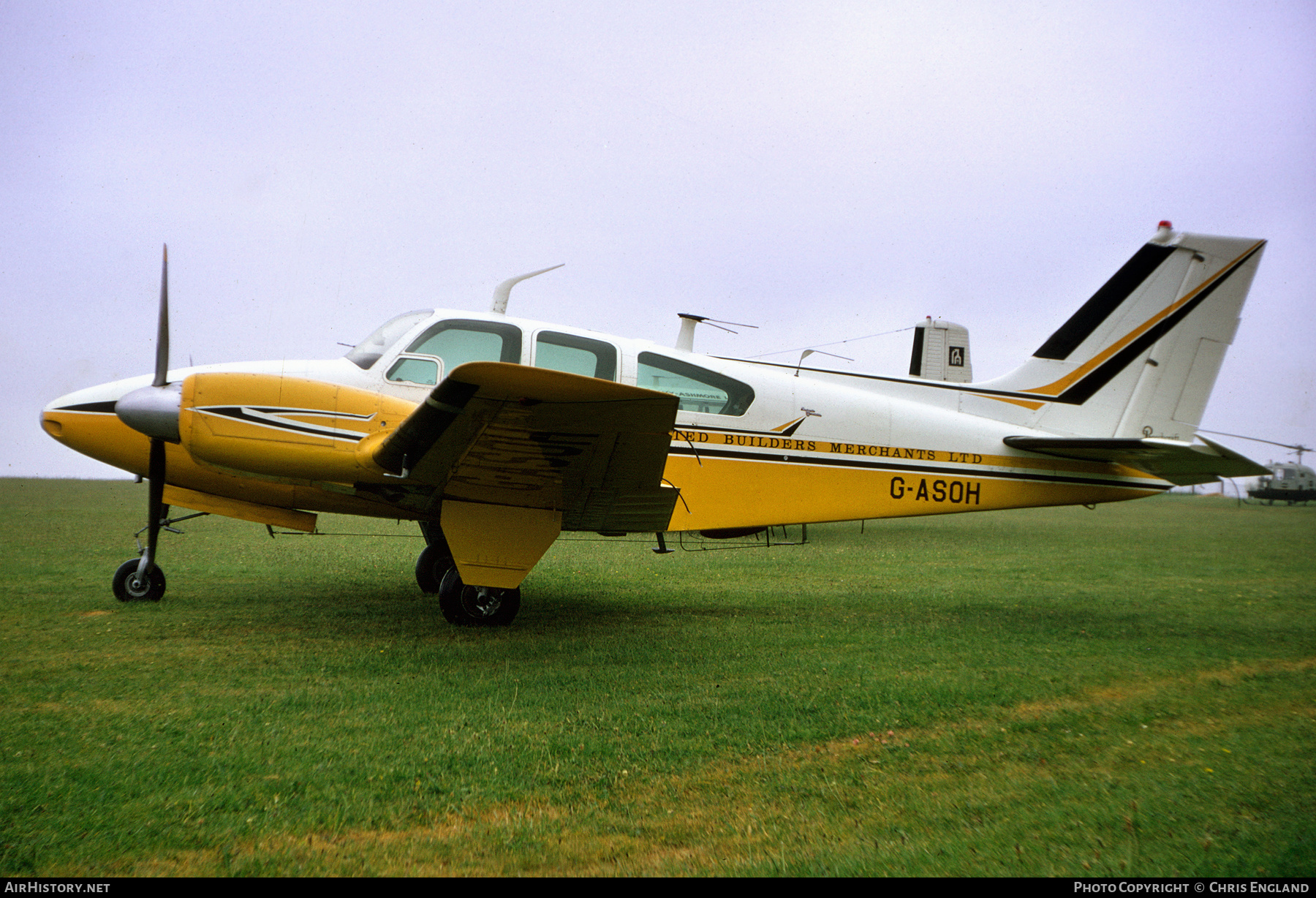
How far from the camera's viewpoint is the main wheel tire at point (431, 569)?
792 centimetres

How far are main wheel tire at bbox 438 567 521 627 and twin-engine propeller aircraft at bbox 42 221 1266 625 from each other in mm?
18

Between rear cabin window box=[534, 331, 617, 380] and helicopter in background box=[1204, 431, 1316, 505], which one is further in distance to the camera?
helicopter in background box=[1204, 431, 1316, 505]

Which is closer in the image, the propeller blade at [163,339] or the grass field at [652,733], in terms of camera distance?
the grass field at [652,733]

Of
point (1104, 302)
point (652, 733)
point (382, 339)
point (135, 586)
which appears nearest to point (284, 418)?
point (382, 339)

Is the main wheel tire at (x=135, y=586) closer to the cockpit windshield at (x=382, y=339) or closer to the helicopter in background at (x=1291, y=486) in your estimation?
the cockpit windshield at (x=382, y=339)

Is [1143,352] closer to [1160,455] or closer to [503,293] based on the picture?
[1160,455]

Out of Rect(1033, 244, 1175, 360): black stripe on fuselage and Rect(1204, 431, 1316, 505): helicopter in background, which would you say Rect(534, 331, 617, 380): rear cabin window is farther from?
Rect(1204, 431, 1316, 505): helicopter in background

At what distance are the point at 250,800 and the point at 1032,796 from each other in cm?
325

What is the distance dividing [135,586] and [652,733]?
5.81 meters

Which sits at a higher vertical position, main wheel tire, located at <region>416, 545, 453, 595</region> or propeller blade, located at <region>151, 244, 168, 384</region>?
propeller blade, located at <region>151, 244, 168, 384</region>

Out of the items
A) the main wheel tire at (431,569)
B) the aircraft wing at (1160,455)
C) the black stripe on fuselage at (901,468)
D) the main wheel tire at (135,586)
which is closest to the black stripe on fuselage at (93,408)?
the main wheel tire at (135,586)

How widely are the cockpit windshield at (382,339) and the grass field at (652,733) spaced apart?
233cm

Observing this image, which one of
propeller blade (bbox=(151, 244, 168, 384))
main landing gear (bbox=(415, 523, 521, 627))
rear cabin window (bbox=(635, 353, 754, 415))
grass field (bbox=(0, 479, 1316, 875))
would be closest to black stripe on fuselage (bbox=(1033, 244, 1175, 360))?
grass field (bbox=(0, 479, 1316, 875))

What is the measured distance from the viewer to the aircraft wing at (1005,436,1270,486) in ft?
21.4
